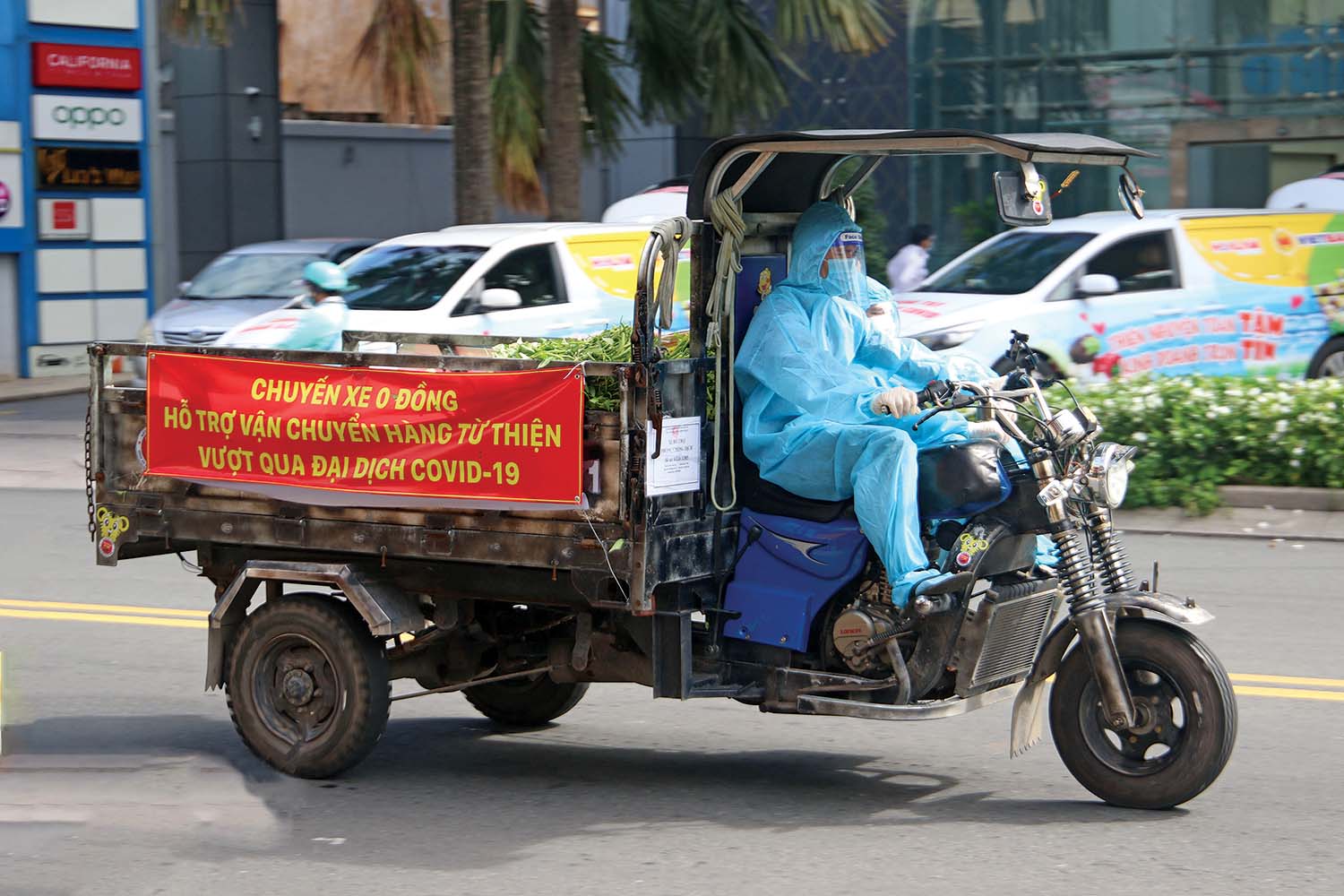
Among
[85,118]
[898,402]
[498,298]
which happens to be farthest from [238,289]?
[898,402]

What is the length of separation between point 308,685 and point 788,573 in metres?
1.72

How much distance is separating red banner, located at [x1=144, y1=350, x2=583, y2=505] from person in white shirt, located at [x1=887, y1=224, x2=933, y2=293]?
11648mm

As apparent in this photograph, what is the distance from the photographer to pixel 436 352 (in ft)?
24.5

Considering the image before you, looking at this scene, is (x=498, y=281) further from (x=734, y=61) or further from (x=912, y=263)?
(x=734, y=61)

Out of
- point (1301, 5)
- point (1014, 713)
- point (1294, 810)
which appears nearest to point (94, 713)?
point (1014, 713)

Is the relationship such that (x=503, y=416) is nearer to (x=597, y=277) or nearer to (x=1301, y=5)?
(x=597, y=277)

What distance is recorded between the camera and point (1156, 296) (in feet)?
46.7

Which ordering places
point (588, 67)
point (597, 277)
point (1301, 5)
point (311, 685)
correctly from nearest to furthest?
point (311, 685), point (597, 277), point (588, 67), point (1301, 5)

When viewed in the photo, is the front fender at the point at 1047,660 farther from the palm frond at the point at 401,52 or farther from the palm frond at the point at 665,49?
the palm frond at the point at 401,52

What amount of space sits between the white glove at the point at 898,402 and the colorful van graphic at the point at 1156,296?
26.7 ft

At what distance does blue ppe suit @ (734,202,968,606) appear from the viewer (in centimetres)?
552

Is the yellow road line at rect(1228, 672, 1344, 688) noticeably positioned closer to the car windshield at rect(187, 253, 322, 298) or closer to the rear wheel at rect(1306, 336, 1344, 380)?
the rear wheel at rect(1306, 336, 1344, 380)

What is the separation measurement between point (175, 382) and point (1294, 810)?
405 centimetres

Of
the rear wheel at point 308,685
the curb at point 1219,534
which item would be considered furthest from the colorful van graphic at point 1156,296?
the rear wheel at point 308,685
